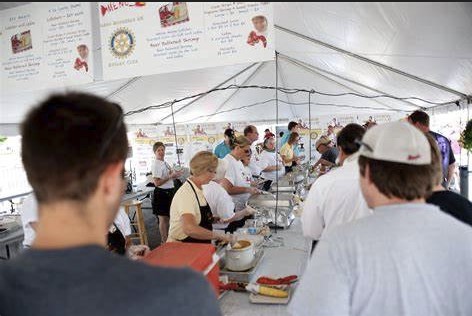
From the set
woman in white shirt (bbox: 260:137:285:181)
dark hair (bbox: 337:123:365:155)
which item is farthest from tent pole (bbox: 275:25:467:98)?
dark hair (bbox: 337:123:365:155)

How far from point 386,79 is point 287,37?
1.65 m

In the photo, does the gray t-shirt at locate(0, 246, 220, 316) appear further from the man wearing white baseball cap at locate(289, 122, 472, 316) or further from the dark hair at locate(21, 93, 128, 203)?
the man wearing white baseball cap at locate(289, 122, 472, 316)

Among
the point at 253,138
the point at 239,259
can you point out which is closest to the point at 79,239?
the point at 239,259

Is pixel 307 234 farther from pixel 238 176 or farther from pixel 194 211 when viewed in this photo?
pixel 238 176

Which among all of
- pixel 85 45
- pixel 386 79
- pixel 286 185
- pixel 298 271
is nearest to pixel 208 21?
pixel 85 45

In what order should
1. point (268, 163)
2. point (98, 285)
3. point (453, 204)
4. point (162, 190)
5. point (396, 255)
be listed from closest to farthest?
1. point (98, 285)
2. point (396, 255)
3. point (453, 204)
4. point (162, 190)
5. point (268, 163)

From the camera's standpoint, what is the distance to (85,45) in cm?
213

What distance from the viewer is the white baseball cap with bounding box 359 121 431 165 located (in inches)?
37.8

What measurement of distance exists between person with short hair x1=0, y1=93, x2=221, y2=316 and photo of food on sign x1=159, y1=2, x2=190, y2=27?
1.51 m

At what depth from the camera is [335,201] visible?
1.72 m

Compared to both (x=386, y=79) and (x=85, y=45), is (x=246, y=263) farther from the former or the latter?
(x=386, y=79)

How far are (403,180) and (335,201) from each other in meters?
0.78

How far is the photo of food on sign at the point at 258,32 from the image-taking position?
182cm

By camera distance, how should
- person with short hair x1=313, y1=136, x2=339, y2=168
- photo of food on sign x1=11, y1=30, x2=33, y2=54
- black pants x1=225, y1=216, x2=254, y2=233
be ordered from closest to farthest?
photo of food on sign x1=11, y1=30, x2=33, y2=54, black pants x1=225, y1=216, x2=254, y2=233, person with short hair x1=313, y1=136, x2=339, y2=168
